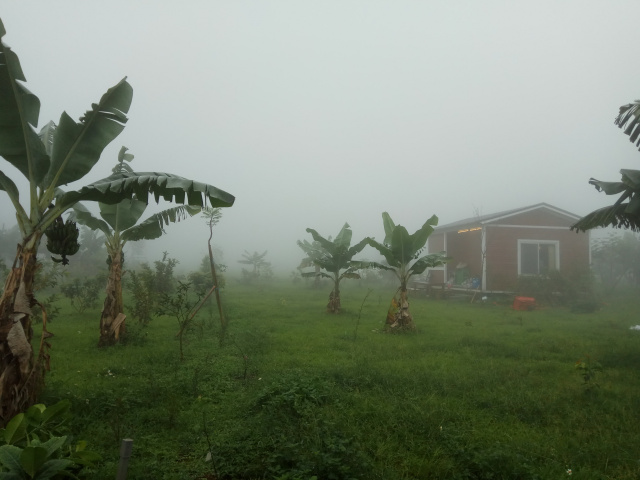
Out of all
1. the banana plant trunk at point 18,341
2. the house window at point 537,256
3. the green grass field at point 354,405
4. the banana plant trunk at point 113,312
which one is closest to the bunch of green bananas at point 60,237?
the banana plant trunk at point 18,341

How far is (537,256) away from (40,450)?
20449mm

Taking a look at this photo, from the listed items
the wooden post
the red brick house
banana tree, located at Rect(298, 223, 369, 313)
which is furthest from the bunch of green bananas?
the red brick house

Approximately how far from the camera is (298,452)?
3.32m

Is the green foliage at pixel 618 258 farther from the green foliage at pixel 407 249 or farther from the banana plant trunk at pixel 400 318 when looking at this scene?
the banana plant trunk at pixel 400 318

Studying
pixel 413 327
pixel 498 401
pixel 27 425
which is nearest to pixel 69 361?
pixel 27 425

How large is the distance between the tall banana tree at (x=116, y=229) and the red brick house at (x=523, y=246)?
14450mm

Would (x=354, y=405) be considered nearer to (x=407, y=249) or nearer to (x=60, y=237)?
(x=60, y=237)

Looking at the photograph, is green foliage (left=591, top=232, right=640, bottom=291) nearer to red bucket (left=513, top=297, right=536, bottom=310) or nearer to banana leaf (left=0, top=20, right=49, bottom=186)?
red bucket (left=513, top=297, right=536, bottom=310)

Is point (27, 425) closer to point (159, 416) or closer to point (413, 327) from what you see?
point (159, 416)

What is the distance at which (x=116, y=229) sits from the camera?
788 centimetres

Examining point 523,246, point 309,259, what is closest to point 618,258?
point 523,246

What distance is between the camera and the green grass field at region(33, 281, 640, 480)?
334 centimetres

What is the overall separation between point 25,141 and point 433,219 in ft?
27.9

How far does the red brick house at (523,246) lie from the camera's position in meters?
18.3
